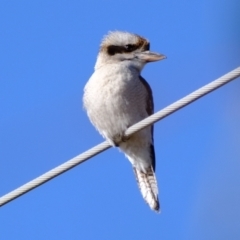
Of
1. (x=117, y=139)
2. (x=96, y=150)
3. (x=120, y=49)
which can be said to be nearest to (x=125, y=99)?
(x=117, y=139)

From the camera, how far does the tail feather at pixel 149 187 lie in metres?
5.64

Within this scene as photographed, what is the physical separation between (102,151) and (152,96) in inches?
52.0

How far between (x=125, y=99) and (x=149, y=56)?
389mm

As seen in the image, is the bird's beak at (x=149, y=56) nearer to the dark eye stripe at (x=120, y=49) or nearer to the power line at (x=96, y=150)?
the dark eye stripe at (x=120, y=49)

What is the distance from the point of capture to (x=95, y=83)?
17.4 ft

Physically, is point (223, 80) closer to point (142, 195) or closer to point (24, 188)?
point (24, 188)

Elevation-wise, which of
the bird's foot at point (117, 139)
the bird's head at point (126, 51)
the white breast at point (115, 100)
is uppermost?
the bird's head at point (126, 51)

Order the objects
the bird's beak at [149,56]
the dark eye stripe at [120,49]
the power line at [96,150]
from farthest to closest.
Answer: the dark eye stripe at [120,49] → the bird's beak at [149,56] → the power line at [96,150]

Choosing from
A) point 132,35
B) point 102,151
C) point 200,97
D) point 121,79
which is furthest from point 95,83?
point 200,97

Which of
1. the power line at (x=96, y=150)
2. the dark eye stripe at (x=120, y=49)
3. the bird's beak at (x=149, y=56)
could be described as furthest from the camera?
the dark eye stripe at (x=120, y=49)

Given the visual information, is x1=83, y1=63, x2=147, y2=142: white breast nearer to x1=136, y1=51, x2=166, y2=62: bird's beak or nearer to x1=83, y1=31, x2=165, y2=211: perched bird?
x1=83, y1=31, x2=165, y2=211: perched bird

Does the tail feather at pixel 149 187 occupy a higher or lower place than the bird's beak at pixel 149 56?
lower

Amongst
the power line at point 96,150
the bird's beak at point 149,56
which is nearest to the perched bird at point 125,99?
the bird's beak at point 149,56

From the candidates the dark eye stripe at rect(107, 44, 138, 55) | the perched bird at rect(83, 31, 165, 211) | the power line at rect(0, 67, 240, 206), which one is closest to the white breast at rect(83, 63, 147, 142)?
the perched bird at rect(83, 31, 165, 211)
